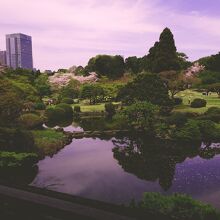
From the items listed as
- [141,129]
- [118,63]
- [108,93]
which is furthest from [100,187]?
[118,63]

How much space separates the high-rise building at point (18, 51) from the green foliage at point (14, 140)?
169m

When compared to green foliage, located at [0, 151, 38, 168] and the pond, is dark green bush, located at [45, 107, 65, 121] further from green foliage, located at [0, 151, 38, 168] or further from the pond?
green foliage, located at [0, 151, 38, 168]

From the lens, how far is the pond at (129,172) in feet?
39.6

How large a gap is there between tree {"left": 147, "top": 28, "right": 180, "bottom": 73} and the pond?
2138cm

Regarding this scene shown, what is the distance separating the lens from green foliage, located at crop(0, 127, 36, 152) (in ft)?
52.4

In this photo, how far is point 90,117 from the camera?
31922 millimetres

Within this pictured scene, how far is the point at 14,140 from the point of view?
16.2m

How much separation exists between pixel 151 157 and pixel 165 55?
1005 inches

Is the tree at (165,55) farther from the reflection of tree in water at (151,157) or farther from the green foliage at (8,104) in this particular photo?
the green foliage at (8,104)

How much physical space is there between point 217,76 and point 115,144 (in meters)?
24.3

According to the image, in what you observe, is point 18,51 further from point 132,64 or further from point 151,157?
point 151,157

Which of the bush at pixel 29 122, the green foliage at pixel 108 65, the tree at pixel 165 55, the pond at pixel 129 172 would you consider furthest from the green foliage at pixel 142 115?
the green foliage at pixel 108 65

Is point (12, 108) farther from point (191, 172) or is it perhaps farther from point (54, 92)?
point (54, 92)

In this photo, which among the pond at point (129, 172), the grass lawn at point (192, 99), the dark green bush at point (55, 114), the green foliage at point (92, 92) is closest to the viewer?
the pond at point (129, 172)
